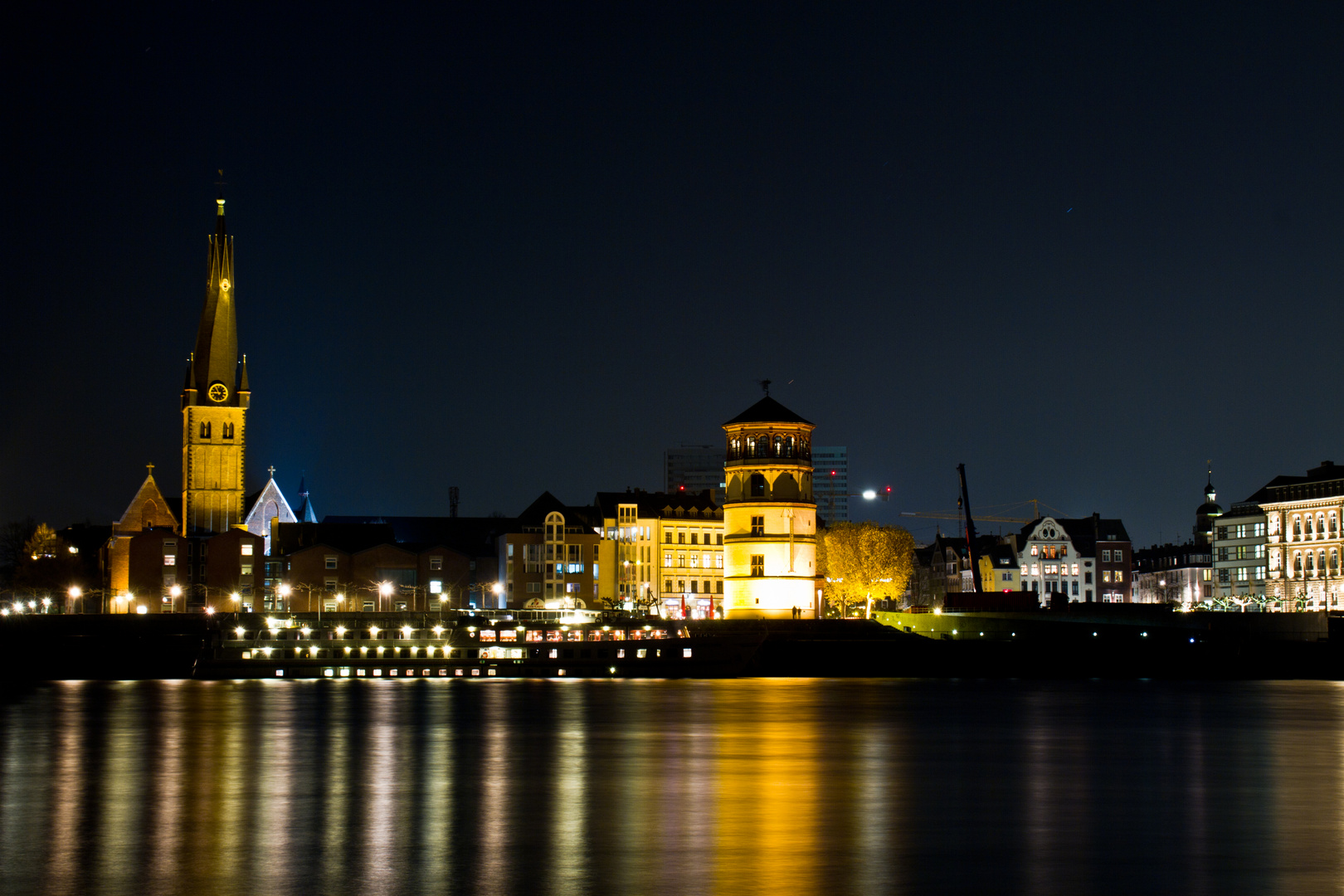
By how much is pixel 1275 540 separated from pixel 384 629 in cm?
8943

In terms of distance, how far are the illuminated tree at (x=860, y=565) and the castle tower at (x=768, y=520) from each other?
25.7 meters

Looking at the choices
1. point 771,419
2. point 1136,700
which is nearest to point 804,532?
point 771,419

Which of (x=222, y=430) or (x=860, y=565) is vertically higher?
(x=222, y=430)

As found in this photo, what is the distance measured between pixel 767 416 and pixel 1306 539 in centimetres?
5864

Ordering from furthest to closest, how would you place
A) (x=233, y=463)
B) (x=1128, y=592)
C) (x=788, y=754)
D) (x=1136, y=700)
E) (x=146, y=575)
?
(x=1128, y=592) < (x=233, y=463) < (x=146, y=575) < (x=1136, y=700) < (x=788, y=754)

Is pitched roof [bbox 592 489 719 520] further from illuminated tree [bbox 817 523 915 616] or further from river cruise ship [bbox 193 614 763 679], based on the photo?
river cruise ship [bbox 193 614 763 679]

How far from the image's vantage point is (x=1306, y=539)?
136500 mm

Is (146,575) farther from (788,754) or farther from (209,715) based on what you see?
(788,754)

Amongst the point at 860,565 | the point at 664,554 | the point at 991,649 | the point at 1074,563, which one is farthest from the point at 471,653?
the point at 1074,563

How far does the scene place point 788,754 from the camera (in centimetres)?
4369

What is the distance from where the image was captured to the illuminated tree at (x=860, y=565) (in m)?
136

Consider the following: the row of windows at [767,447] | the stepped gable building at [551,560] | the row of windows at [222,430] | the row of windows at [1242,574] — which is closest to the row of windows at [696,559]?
the stepped gable building at [551,560]

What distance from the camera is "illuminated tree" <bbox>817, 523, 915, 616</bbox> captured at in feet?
446

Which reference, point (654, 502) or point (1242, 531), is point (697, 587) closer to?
point (654, 502)
